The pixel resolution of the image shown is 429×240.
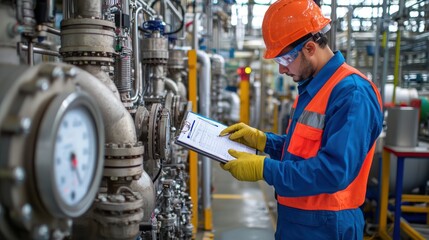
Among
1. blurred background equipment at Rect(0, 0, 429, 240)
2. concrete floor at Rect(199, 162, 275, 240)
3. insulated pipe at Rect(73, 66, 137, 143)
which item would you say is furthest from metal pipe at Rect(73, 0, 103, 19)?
concrete floor at Rect(199, 162, 275, 240)

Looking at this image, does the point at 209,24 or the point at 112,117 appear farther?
Result: the point at 209,24

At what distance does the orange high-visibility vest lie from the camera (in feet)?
4.09

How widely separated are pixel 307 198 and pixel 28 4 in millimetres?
1071

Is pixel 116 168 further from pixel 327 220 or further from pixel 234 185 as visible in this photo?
pixel 234 185

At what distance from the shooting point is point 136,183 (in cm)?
111

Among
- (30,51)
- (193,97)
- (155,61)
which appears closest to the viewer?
(30,51)

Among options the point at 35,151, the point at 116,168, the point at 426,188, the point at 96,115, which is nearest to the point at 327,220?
the point at 116,168

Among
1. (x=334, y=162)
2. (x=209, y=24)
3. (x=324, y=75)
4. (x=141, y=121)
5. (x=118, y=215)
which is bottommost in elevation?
(x=118, y=215)

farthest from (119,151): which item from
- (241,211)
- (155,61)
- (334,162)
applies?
(241,211)

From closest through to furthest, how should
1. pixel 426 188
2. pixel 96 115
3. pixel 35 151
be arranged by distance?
pixel 35 151 → pixel 96 115 → pixel 426 188

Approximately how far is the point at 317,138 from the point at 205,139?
0.44 metres

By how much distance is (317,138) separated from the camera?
123 centimetres

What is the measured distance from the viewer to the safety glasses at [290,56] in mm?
1293

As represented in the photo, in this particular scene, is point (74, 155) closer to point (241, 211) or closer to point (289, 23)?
point (289, 23)
